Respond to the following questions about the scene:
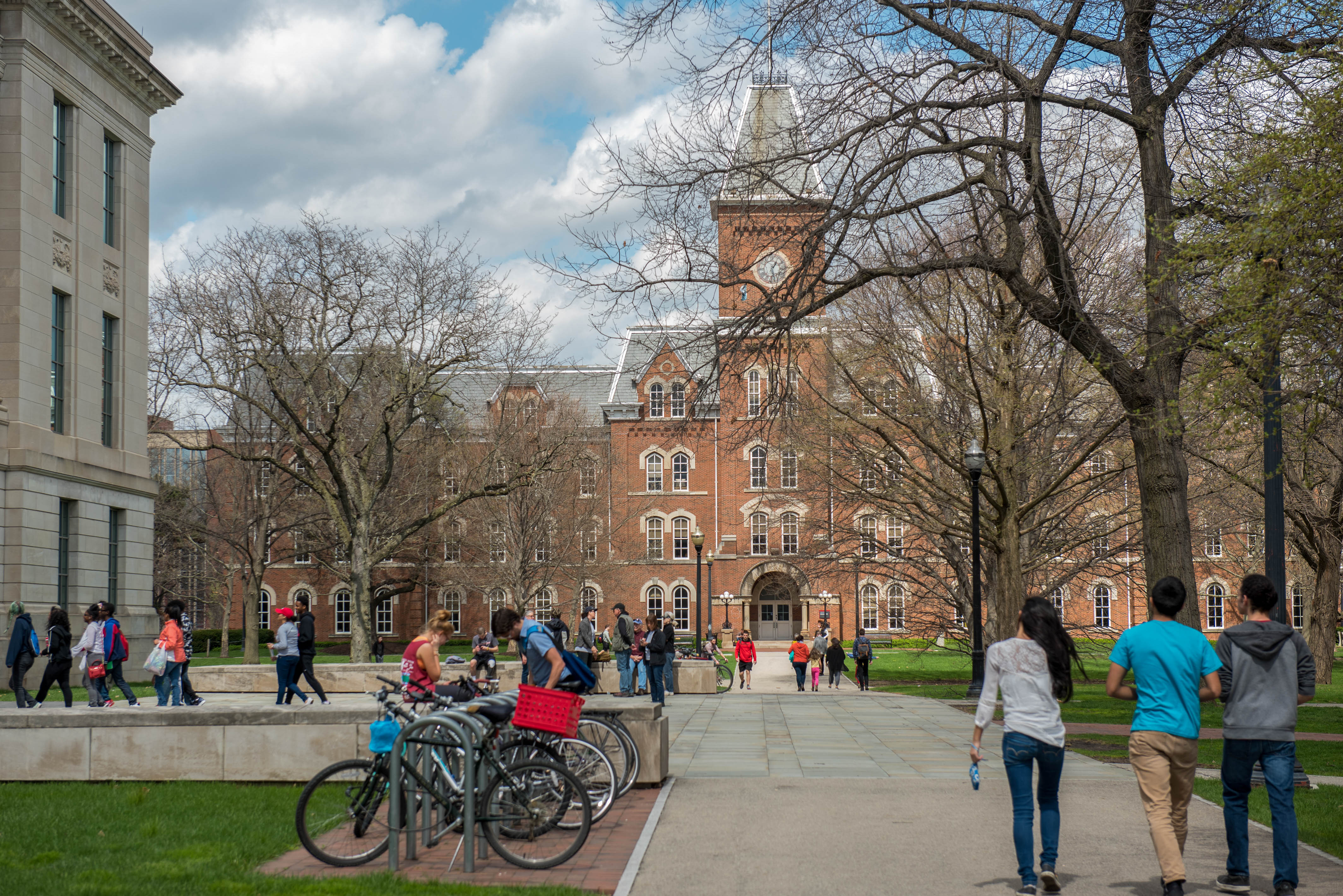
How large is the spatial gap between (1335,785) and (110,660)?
55.7 ft

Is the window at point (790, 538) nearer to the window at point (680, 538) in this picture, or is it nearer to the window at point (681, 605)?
the window at point (680, 538)

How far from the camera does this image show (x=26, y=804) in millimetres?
9828

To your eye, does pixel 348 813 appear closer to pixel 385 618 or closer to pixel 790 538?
pixel 790 538

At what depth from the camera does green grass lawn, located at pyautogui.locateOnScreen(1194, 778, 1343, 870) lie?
909 centimetres

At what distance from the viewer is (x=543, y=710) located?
28.5ft

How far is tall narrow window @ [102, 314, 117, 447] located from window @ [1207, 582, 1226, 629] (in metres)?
59.5

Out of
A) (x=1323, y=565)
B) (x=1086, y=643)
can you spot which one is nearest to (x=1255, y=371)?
(x=1323, y=565)

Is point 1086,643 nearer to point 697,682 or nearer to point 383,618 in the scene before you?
point 697,682

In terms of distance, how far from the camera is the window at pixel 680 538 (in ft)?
233

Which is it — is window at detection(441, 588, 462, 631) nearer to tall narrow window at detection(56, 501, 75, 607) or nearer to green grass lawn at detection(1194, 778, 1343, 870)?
tall narrow window at detection(56, 501, 75, 607)

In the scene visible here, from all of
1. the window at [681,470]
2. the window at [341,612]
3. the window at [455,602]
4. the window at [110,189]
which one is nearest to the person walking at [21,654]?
the window at [110,189]

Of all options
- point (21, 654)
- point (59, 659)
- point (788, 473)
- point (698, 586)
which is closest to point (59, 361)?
point (21, 654)

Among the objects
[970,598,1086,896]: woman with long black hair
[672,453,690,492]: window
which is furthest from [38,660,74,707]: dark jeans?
[672,453,690,492]: window

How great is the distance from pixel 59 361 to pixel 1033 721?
2922 cm
